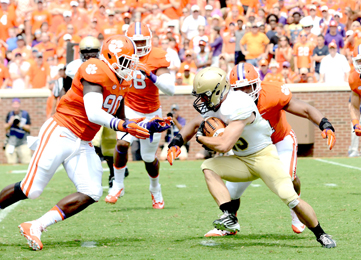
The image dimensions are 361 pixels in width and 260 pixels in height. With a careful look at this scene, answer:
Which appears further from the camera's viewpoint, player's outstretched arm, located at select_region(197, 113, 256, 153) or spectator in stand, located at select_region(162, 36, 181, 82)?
spectator in stand, located at select_region(162, 36, 181, 82)

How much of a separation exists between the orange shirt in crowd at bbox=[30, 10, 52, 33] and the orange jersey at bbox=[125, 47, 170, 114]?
32.7ft

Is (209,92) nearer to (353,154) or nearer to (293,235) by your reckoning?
(293,235)

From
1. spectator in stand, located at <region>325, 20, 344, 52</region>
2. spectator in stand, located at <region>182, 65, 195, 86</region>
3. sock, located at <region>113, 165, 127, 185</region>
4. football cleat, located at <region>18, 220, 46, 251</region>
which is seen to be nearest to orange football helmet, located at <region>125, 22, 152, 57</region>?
sock, located at <region>113, 165, 127, 185</region>

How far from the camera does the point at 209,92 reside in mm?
4453

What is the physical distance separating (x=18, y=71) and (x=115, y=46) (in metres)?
10.8

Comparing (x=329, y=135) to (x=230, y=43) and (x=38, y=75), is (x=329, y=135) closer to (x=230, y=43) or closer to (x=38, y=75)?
(x=230, y=43)

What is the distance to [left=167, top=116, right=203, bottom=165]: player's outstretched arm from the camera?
14.9 ft

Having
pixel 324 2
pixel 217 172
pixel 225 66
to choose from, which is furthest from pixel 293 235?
pixel 324 2

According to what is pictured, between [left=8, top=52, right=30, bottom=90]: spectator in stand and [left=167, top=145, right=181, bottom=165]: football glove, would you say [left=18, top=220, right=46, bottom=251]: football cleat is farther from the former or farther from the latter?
[left=8, top=52, right=30, bottom=90]: spectator in stand

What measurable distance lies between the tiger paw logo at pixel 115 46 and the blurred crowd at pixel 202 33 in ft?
28.0

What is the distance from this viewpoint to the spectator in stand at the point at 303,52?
13.5 metres

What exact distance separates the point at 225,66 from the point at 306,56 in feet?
6.31

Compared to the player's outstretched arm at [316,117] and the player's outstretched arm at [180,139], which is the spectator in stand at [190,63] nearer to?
the player's outstretched arm at [316,117]

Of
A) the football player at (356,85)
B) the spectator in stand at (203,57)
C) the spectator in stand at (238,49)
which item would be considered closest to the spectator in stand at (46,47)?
the spectator in stand at (203,57)
